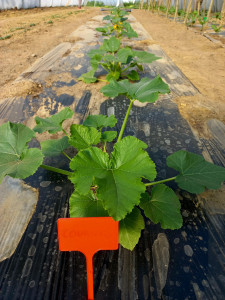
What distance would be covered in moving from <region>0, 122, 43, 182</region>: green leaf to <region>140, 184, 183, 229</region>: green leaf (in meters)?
0.59

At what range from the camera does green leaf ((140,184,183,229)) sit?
3.69 feet

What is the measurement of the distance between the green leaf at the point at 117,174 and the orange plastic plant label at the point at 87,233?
4.6 inches

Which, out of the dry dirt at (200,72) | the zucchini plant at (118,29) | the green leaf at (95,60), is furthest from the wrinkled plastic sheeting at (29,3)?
the green leaf at (95,60)

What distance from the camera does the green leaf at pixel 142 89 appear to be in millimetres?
1555

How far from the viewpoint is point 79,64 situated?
3.69 metres

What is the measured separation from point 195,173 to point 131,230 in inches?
19.6

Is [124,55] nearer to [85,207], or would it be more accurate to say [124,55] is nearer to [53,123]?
[53,123]

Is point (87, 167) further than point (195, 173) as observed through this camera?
No

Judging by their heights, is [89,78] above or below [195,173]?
below

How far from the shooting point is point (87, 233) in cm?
100

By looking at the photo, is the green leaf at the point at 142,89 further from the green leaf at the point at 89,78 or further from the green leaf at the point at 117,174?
the green leaf at the point at 89,78

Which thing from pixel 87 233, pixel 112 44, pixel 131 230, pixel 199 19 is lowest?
pixel 199 19

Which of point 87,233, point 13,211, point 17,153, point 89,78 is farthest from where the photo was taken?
point 89,78

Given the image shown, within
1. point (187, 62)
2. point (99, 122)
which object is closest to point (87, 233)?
point (99, 122)
